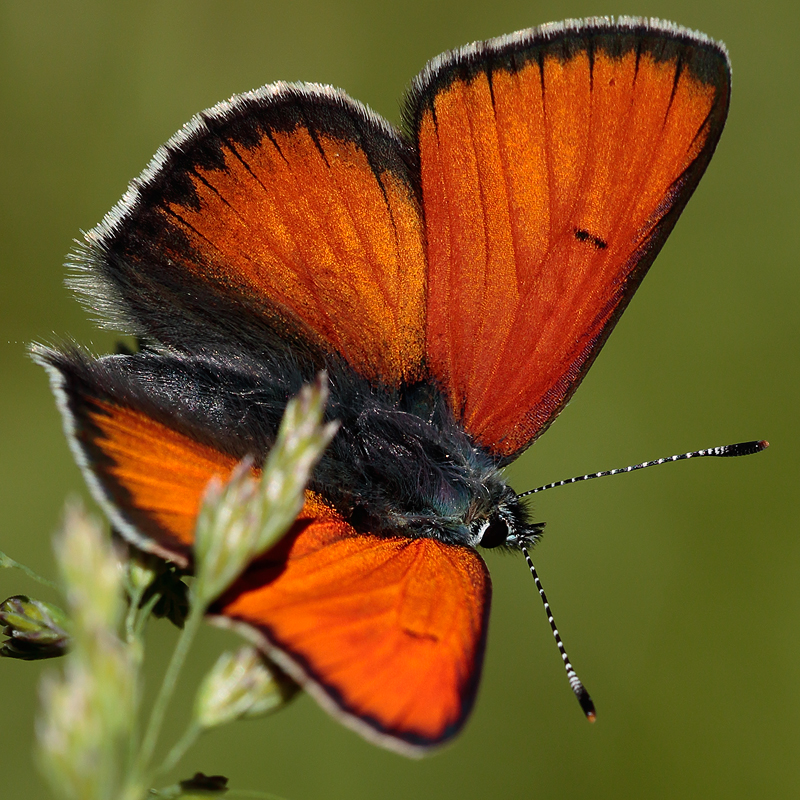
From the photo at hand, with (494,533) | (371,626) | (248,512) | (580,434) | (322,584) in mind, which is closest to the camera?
(248,512)

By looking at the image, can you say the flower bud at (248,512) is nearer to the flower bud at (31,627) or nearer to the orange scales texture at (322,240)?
the flower bud at (31,627)

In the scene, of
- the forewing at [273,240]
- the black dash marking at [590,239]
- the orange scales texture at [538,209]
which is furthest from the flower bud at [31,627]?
the black dash marking at [590,239]

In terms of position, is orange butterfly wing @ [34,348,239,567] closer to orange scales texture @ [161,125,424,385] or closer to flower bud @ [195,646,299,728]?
flower bud @ [195,646,299,728]

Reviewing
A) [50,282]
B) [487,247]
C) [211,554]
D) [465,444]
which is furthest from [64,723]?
[50,282]

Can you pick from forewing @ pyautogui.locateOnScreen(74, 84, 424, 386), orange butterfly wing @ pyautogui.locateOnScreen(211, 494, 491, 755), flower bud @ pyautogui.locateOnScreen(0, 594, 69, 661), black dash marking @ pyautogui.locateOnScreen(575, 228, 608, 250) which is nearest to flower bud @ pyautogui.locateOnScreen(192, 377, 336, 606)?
orange butterfly wing @ pyautogui.locateOnScreen(211, 494, 491, 755)

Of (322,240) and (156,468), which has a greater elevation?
(322,240)

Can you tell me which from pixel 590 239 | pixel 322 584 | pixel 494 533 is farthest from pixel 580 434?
pixel 322 584

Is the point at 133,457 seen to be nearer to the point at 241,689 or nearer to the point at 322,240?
the point at 241,689
